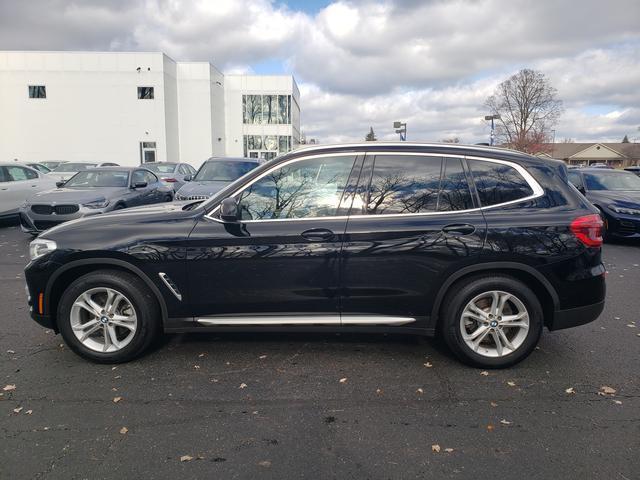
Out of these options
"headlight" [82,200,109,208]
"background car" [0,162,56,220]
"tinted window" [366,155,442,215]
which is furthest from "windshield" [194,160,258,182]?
"tinted window" [366,155,442,215]

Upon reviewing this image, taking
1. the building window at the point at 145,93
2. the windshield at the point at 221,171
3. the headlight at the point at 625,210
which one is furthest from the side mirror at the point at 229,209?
the building window at the point at 145,93

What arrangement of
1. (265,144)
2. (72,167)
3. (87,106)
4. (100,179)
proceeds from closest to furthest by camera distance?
(100,179) < (72,167) < (87,106) < (265,144)

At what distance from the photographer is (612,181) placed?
11148 millimetres

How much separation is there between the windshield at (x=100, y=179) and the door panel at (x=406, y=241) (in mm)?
8133

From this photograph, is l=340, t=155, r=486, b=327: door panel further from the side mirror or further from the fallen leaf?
the fallen leaf

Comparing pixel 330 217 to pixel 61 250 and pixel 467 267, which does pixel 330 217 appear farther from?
pixel 61 250

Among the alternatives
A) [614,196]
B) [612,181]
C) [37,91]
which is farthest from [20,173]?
[37,91]

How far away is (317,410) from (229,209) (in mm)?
1613

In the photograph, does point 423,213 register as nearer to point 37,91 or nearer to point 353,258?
point 353,258

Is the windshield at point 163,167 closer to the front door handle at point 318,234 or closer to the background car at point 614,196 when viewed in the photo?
the background car at point 614,196

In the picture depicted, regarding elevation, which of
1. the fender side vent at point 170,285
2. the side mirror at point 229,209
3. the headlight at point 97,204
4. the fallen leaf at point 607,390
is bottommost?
the fallen leaf at point 607,390

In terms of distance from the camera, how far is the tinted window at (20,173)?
39.5ft

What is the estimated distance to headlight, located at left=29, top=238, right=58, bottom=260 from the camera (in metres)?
3.84

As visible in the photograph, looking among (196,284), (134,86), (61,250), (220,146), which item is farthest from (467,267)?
(220,146)
